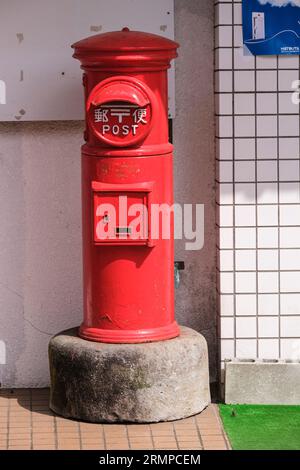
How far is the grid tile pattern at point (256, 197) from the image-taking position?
24.1ft

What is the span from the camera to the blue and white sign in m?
7.29

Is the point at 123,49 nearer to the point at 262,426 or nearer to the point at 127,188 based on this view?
the point at 127,188

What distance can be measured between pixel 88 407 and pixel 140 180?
1.36m

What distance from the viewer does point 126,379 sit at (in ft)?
22.6

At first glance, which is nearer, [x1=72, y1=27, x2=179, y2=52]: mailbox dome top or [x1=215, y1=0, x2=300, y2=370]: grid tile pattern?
[x1=72, y1=27, x2=179, y2=52]: mailbox dome top

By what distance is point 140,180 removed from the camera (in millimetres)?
6918

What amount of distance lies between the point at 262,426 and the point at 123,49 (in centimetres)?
234

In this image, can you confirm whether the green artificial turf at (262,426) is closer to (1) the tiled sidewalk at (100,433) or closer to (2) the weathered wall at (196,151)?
(1) the tiled sidewalk at (100,433)

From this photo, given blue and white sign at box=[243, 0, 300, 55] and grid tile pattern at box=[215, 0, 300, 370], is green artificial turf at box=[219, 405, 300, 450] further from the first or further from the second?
blue and white sign at box=[243, 0, 300, 55]

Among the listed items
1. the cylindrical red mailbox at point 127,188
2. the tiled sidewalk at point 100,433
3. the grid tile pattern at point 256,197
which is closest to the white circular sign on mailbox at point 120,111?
the cylindrical red mailbox at point 127,188

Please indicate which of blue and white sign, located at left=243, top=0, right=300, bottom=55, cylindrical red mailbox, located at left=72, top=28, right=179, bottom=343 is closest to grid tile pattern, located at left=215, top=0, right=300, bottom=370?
blue and white sign, located at left=243, top=0, right=300, bottom=55

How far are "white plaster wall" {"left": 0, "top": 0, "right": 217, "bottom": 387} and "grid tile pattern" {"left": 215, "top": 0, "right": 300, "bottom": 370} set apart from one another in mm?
234

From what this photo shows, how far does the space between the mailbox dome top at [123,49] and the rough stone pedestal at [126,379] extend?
1.65 meters
